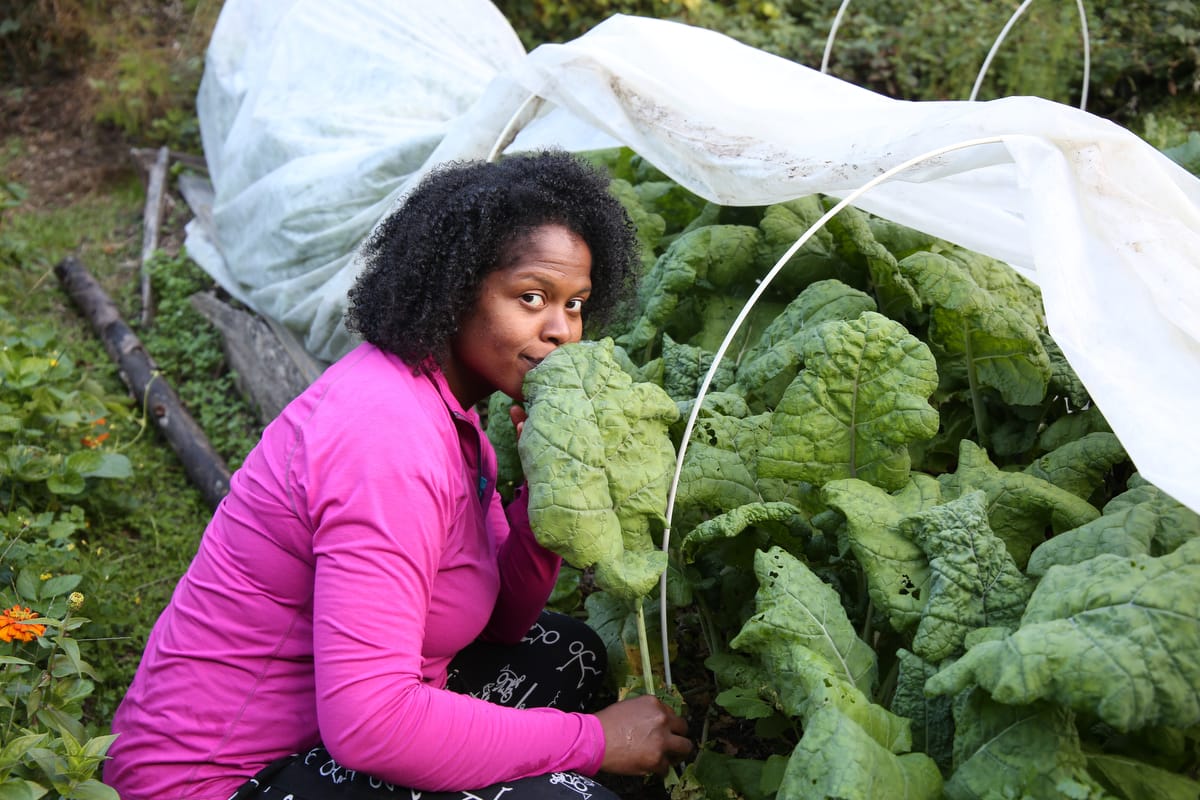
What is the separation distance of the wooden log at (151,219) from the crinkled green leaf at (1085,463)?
12.7 ft

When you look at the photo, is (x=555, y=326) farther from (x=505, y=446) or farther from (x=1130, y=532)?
(x=1130, y=532)

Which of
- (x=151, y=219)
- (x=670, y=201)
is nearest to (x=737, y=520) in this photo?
(x=670, y=201)

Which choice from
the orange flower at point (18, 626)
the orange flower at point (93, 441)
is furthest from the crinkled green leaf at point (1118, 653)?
the orange flower at point (93, 441)

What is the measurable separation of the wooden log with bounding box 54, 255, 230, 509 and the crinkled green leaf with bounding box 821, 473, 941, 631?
2292 millimetres

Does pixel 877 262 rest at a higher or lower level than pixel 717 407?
higher

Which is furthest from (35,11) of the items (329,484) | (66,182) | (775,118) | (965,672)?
(965,672)

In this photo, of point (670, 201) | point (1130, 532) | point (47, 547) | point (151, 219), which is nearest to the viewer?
point (1130, 532)

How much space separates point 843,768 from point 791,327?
1294 mm

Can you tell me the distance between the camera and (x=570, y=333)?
1961 mm

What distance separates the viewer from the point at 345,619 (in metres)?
1.55

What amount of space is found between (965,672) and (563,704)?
1.02 metres

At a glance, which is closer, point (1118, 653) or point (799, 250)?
point (1118, 653)

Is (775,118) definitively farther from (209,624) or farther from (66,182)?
(66,182)

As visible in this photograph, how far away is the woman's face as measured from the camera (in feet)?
6.19
